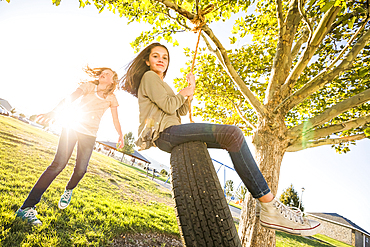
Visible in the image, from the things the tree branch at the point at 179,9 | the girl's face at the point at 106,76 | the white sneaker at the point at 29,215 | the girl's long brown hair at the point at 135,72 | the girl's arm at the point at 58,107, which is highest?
the tree branch at the point at 179,9

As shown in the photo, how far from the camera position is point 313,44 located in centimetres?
349

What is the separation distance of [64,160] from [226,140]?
8.33 feet

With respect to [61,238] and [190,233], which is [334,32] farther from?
[61,238]

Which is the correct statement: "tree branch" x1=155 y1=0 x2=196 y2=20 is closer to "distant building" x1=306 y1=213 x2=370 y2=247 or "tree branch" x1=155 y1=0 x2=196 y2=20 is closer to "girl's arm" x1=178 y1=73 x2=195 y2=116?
"girl's arm" x1=178 y1=73 x2=195 y2=116

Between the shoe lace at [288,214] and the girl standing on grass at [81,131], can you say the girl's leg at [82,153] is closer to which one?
the girl standing on grass at [81,131]

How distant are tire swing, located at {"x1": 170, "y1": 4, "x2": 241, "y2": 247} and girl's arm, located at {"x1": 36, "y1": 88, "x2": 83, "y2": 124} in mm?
1816

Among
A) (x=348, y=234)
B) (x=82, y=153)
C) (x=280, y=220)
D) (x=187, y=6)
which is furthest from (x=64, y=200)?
(x=348, y=234)

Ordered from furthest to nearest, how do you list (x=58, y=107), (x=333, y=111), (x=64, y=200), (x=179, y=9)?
(x=333, y=111)
(x=64, y=200)
(x=179, y=9)
(x=58, y=107)

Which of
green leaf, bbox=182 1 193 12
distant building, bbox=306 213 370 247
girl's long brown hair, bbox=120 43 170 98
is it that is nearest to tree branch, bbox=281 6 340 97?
green leaf, bbox=182 1 193 12

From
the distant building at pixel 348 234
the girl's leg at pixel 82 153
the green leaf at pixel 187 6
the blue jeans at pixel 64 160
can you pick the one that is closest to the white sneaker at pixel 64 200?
the blue jeans at pixel 64 160

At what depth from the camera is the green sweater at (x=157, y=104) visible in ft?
6.12

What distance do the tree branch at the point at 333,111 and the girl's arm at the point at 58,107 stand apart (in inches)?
157

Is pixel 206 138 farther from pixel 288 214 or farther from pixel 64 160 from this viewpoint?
pixel 64 160

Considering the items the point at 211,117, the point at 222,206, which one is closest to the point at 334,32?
the point at 211,117
